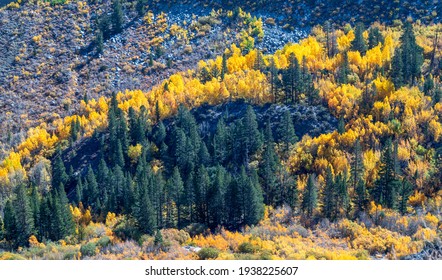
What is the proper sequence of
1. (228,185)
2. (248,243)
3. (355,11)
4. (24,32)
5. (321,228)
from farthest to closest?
(24,32)
(355,11)
(228,185)
(321,228)
(248,243)

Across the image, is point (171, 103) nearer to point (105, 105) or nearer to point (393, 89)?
point (105, 105)

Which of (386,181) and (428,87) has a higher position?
(428,87)

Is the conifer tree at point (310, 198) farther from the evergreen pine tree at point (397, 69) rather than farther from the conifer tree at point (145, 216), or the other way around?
the evergreen pine tree at point (397, 69)

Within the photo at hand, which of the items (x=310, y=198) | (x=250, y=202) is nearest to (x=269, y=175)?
(x=310, y=198)

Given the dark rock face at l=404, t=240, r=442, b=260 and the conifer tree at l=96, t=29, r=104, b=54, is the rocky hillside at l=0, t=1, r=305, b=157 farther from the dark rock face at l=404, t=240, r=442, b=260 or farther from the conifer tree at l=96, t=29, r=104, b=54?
the dark rock face at l=404, t=240, r=442, b=260

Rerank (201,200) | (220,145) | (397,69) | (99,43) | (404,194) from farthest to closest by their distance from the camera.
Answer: (99,43) < (397,69) < (220,145) < (201,200) < (404,194)

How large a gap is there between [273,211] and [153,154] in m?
26.4

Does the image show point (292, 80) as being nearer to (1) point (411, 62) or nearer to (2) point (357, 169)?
(1) point (411, 62)

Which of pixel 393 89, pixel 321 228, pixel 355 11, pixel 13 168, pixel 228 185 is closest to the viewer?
pixel 321 228

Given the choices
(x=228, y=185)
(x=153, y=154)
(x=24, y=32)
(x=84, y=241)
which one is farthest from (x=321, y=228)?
(x=24, y=32)

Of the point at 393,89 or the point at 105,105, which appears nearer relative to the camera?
the point at 393,89

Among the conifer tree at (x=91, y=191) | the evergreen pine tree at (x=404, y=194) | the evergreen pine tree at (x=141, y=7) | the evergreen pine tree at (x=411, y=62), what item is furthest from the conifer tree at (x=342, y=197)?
the evergreen pine tree at (x=141, y=7)

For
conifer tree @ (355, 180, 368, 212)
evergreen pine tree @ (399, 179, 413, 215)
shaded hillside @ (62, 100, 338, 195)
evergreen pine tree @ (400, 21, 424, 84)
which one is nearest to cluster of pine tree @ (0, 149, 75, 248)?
shaded hillside @ (62, 100, 338, 195)

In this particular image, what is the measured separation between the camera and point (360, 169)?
7288 centimetres
